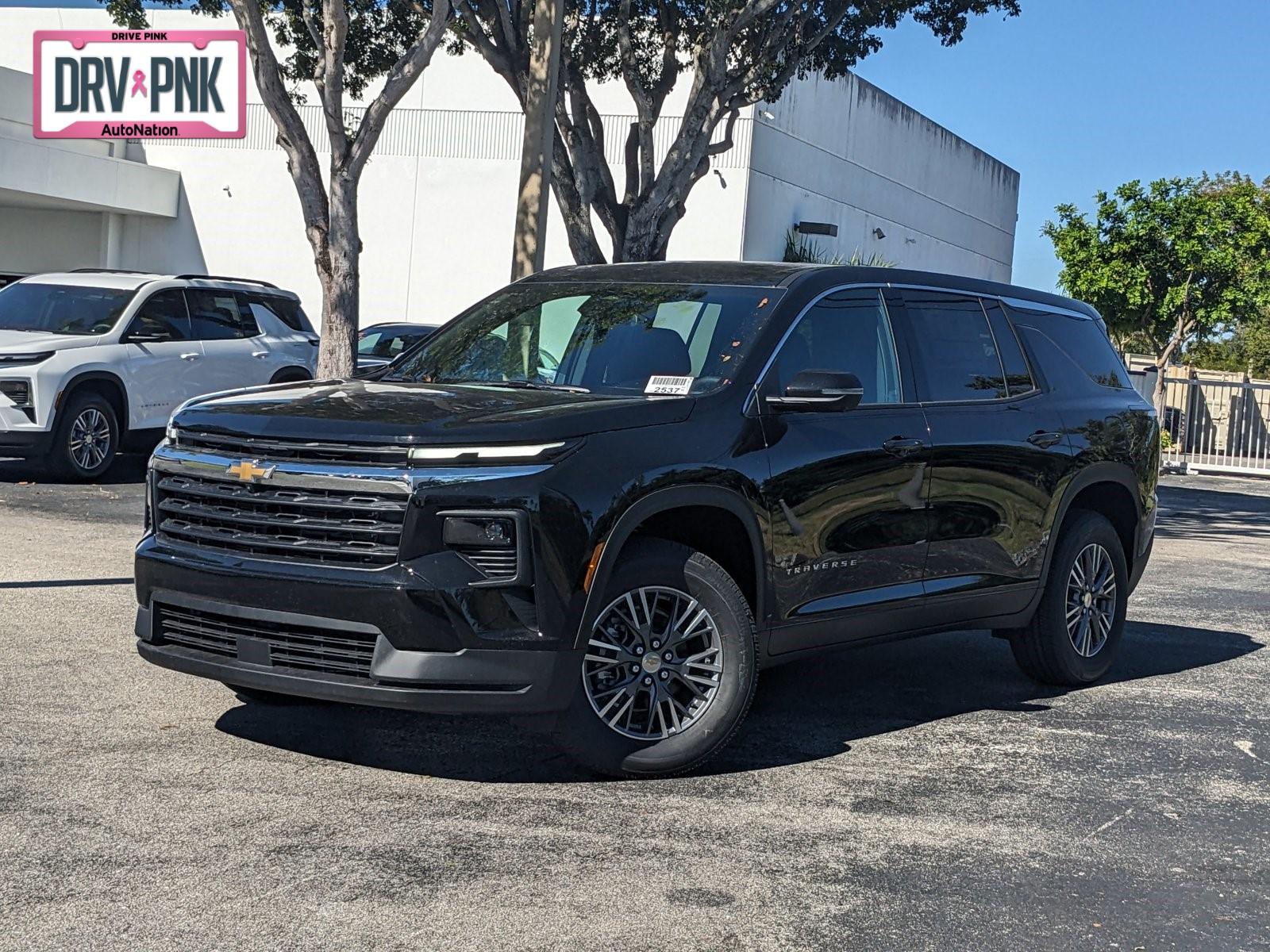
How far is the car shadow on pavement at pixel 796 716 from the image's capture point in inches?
240

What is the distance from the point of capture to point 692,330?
6578mm

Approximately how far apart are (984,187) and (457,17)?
3281 cm

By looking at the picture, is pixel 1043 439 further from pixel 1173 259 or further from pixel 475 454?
pixel 1173 259

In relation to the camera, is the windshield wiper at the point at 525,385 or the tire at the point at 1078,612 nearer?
the windshield wiper at the point at 525,385

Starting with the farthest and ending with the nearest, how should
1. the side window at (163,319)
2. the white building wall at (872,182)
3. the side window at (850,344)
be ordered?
the white building wall at (872,182) → the side window at (163,319) → the side window at (850,344)

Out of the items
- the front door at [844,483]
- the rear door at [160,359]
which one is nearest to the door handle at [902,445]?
the front door at [844,483]

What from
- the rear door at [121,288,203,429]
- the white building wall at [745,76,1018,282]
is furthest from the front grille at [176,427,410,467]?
the white building wall at [745,76,1018,282]

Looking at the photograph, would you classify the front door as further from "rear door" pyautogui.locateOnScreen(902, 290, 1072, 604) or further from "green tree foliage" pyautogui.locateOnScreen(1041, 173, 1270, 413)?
"green tree foliage" pyautogui.locateOnScreen(1041, 173, 1270, 413)

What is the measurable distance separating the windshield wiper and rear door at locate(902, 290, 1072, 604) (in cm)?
161

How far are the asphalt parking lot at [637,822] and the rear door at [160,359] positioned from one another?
7920 mm

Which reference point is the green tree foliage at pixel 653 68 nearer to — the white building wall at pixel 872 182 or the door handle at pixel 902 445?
the white building wall at pixel 872 182

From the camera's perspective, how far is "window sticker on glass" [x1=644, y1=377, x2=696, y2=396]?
6.24m

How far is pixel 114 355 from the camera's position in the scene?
51.2 ft

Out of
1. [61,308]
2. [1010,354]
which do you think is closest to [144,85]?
[61,308]
